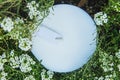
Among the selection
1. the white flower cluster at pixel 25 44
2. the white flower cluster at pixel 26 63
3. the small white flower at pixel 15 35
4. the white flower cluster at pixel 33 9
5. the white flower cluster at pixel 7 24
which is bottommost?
the white flower cluster at pixel 26 63

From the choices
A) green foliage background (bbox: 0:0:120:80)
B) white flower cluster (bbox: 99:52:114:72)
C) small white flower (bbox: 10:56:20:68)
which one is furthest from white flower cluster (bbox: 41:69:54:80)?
white flower cluster (bbox: 99:52:114:72)

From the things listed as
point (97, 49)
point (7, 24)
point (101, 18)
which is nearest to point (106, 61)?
point (97, 49)

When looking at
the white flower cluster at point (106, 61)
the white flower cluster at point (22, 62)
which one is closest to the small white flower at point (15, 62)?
the white flower cluster at point (22, 62)

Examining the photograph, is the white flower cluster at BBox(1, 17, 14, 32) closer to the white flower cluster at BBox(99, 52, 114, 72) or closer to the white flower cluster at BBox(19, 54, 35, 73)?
the white flower cluster at BBox(19, 54, 35, 73)

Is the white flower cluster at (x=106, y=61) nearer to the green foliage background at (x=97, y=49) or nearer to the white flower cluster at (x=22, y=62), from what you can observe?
the green foliage background at (x=97, y=49)

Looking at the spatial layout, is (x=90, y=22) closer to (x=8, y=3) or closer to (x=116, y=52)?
(x=116, y=52)

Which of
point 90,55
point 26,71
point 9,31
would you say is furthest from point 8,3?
point 90,55
